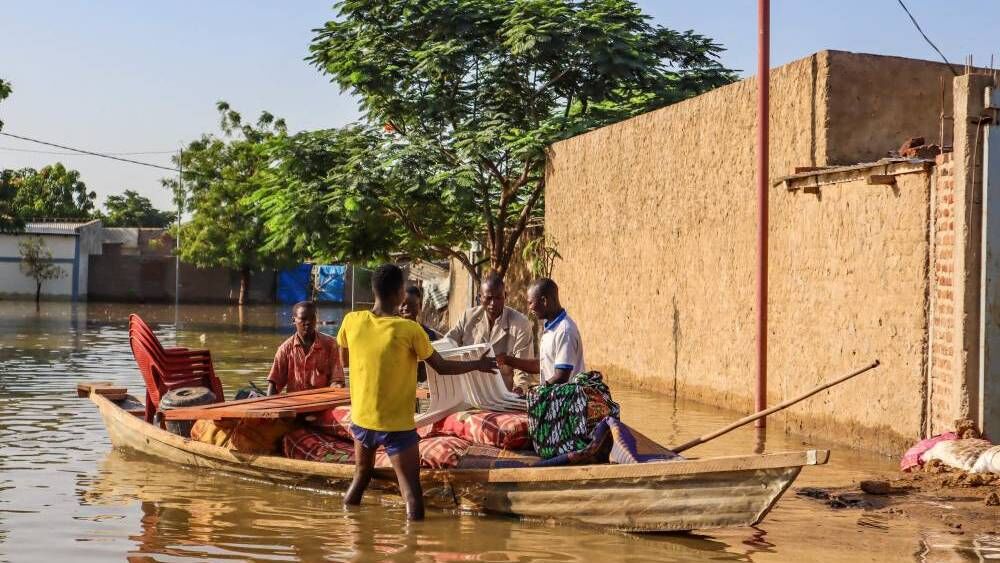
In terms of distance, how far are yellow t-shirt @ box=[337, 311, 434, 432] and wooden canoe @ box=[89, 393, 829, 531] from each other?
647 mm

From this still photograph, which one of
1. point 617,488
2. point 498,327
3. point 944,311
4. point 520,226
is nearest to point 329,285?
point 520,226

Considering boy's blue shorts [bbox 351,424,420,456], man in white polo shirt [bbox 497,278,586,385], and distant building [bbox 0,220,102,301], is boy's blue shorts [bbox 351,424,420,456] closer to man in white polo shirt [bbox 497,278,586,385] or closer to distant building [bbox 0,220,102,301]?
man in white polo shirt [bbox 497,278,586,385]

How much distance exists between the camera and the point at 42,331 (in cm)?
2675

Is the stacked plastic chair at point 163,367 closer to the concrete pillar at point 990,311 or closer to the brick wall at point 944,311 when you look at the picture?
the brick wall at point 944,311

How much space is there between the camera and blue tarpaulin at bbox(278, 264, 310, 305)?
47.1m

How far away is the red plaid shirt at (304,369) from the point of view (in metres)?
9.95

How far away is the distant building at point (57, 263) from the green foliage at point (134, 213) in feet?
59.5

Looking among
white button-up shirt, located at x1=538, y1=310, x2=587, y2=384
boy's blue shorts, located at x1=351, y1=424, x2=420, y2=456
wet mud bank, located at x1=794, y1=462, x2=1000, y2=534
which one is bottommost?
wet mud bank, located at x1=794, y1=462, x2=1000, y2=534

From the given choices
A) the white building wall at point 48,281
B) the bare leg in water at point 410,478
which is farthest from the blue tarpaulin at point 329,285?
the bare leg in water at point 410,478

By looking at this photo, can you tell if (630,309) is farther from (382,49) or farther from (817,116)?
(382,49)

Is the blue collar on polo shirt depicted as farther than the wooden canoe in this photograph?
Yes

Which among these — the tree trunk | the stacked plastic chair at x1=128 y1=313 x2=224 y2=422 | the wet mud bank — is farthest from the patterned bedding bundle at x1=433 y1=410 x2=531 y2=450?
the tree trunk

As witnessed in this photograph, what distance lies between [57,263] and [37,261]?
2.81 ft

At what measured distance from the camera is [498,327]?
8.67 meters
